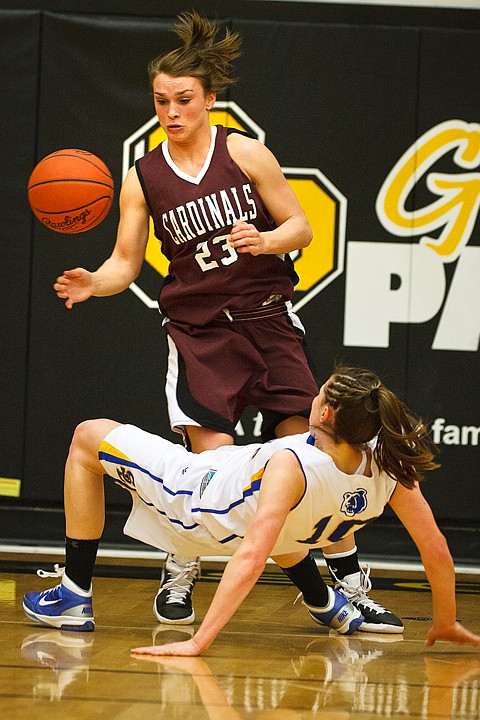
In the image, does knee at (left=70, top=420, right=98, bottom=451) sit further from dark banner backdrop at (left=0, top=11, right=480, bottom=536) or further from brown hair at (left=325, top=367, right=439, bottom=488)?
dark banner backdrop at (left=0, top=11, right=480, bottom=536)

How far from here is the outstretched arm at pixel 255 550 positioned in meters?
2.57

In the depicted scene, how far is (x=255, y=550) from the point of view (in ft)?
8.50

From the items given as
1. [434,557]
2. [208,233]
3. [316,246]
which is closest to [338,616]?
[434,557]

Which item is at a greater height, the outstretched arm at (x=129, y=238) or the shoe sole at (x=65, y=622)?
the outstretched arm at (x=129, y=238)

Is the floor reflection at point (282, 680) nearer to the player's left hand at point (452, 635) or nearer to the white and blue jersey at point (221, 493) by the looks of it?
the player's left hand at point (452, 635)

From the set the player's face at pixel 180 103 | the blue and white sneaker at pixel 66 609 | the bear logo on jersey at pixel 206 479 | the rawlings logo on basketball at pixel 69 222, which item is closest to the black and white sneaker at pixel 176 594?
the blue and white sneaker at pixel 66 609

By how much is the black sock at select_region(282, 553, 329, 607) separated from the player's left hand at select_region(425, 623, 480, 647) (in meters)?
0.42

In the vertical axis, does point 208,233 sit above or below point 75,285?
above

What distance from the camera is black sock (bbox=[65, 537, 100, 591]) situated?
3189 mm

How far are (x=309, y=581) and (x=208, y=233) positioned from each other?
1.17m

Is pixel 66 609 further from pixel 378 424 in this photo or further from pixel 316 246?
pixel 316 246

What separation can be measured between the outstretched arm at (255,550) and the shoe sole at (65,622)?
0.47 m

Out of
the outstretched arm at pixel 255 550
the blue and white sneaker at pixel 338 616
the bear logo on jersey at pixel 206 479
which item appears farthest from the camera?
the blue and white sneaker at pixel 338 616

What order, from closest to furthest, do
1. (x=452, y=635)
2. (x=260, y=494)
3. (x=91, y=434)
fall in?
(x=260, y=494), (x=452, y=635), (x=91, y=434)
